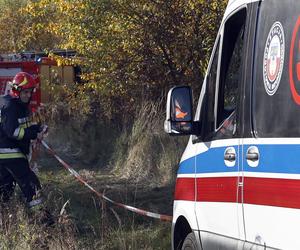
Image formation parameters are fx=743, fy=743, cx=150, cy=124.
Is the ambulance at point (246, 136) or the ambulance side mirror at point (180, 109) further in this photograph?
the ambulance side mirror at point (180, 109)

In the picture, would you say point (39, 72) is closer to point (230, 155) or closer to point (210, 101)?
point (210, 101)

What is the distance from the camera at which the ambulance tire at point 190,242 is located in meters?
5.25

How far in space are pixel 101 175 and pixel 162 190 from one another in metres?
1.92

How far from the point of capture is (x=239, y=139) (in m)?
4.33

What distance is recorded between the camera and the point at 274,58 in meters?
3.97

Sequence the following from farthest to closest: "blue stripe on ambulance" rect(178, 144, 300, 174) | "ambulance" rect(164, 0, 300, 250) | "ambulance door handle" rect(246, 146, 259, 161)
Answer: "ambulance door handle" rect(246, 146, 259, 161) < "ambulance" rect(164, 0, 300, 250) < "blue stripe on ambulance" rect(178, 144, 300, 174)

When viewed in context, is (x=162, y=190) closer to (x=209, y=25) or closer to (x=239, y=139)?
(x=209, y=25)

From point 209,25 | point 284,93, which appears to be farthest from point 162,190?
point 284,93

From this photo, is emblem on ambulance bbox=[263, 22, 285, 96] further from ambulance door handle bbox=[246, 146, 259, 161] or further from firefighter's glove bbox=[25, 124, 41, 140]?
firefighter's glove bbox=[25, 124, 41, 140]

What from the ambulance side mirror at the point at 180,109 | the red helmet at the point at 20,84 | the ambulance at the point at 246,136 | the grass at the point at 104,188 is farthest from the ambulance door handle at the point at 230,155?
the red helmet at the point at 20,84

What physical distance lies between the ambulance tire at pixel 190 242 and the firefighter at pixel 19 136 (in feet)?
9.78

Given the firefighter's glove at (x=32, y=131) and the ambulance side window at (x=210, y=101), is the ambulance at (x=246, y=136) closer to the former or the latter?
the ambulance side window at (x=210, y=101)

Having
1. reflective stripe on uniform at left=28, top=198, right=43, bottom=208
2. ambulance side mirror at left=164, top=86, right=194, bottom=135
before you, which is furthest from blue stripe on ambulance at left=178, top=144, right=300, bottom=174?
reflective stripe on uniform at left=28, top=198, right=43, bottom=208

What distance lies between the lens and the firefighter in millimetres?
8141
